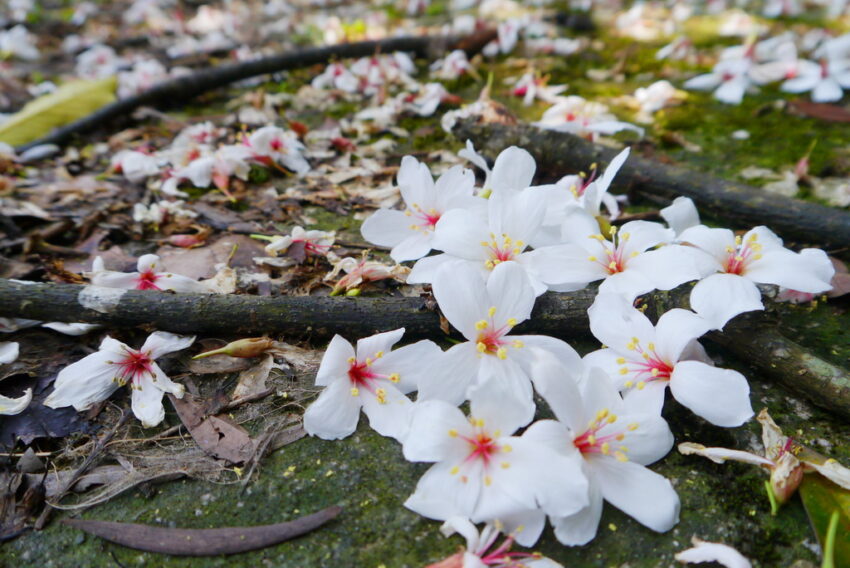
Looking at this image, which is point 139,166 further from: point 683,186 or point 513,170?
point 683,186

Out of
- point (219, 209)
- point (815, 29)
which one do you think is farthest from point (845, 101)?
point (219, 209)

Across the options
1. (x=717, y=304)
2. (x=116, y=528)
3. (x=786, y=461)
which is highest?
(x=717, y=304)

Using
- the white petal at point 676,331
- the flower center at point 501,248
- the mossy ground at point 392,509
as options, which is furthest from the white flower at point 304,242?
the white petal at point 676,331

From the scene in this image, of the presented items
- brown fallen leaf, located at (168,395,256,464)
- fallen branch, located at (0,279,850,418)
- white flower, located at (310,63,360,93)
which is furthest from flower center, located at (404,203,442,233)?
white flower, located at (310,63,360,93)

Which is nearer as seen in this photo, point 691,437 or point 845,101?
point 691,437

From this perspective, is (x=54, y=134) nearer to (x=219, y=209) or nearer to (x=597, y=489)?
(x=219, y=209)

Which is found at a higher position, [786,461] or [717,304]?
[717,304]
